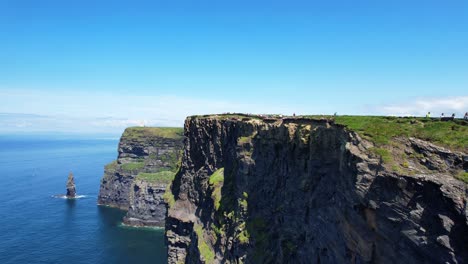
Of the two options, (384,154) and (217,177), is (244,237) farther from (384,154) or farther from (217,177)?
(384,154)

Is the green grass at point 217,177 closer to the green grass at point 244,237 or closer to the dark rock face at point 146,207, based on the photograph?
the green grass at point 244,237

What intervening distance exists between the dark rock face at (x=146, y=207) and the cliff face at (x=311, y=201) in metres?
73.1

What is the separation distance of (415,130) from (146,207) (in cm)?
14885

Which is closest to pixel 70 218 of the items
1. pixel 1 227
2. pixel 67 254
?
pixel 1 227

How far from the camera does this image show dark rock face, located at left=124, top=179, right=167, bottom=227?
162m

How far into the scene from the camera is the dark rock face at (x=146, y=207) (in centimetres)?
16212

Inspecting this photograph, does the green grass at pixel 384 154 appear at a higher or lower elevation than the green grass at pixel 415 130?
lower

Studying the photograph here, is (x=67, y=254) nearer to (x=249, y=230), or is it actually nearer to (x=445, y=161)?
(x=249, y=230)

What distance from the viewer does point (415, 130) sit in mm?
31578

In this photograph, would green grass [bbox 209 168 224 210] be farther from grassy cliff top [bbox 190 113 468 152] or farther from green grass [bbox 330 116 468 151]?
green grass [bbox 330 116 468 151]

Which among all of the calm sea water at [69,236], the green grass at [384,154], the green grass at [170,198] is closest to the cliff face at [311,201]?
the green grass at [384,154]

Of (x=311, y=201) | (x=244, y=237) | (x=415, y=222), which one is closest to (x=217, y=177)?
(x=244, y=237)

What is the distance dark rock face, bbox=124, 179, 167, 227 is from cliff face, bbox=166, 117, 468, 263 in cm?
7306

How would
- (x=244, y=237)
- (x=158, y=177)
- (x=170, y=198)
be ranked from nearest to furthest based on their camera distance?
(x=244, y=237), (x=170, y=198), (x=158, y=177)
